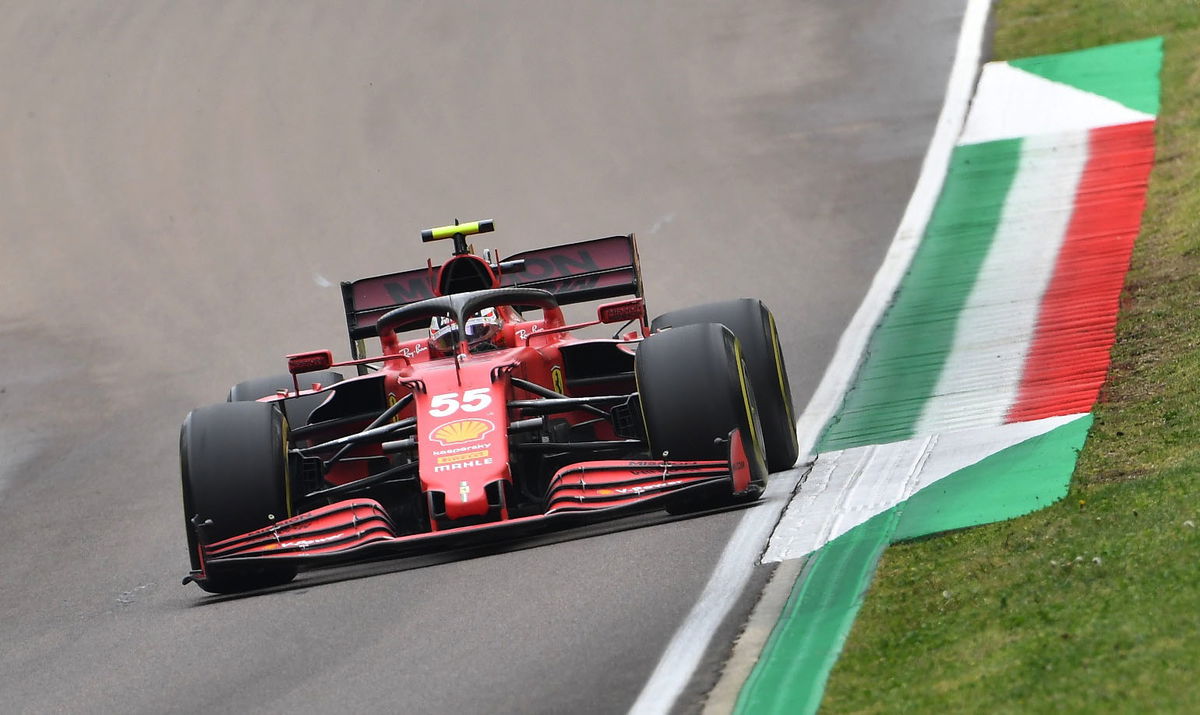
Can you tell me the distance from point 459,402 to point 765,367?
2.19 meters

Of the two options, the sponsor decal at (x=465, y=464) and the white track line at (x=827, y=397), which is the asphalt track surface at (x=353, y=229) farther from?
the sponsor decal at (x=465, y=464)

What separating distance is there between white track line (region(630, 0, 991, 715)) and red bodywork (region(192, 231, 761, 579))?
54 cm

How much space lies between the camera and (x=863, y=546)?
908 centimetres

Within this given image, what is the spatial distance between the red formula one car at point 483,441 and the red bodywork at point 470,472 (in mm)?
11

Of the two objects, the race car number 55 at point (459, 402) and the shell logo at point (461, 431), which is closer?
the shell logo at point (461, 431)

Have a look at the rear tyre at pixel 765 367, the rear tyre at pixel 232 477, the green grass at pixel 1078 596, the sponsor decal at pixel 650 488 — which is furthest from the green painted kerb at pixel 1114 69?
the rear tyre at pixel 232 477

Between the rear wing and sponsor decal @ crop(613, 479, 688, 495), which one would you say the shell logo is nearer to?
sponsor decal @ crop(613, 479, 688, 495)

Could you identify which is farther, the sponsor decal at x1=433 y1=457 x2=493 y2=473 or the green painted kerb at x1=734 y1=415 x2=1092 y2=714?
the sponsor decal at x1=433 y1=457 x2=493 y2=473

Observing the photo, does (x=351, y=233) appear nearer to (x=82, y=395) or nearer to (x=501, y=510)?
(x=82, y=395)

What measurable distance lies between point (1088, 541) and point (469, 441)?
333 centimetres

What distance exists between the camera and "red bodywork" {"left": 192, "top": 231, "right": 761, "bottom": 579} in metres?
9.31

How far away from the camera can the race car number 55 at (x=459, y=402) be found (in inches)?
391

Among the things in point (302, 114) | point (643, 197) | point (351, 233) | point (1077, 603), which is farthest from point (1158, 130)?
point (1077, 603)

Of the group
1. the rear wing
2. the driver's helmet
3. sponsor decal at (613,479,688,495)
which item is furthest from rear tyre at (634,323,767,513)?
the rear wing
